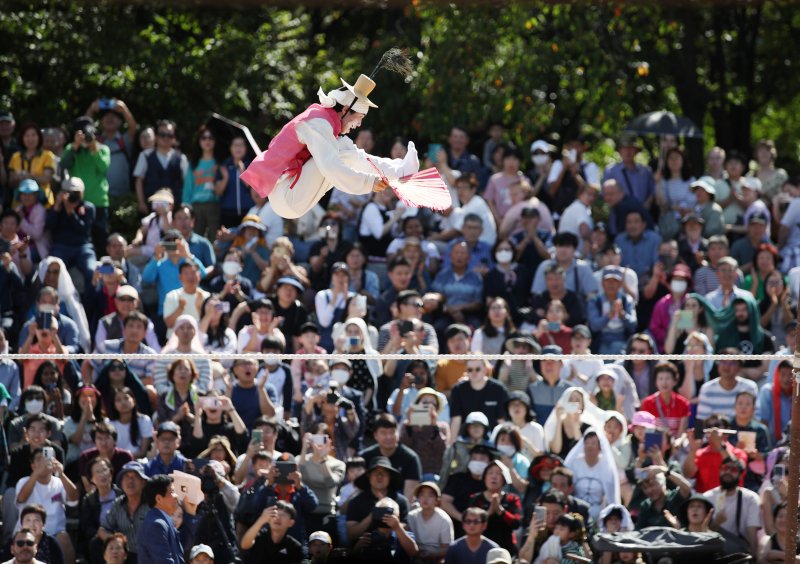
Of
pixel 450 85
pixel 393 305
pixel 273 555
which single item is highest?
pixel 450 85

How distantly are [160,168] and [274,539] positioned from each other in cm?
438

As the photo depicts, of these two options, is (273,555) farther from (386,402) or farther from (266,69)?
(266,69)

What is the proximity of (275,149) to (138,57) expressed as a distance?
288 inches

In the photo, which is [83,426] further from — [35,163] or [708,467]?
[708,467]

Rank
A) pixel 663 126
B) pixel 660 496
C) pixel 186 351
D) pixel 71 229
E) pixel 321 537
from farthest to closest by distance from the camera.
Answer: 1. pixel 663 126
2. pixel 71 229
3. pixel 186 351
4. pixel 660 496
5. pixel 321 537

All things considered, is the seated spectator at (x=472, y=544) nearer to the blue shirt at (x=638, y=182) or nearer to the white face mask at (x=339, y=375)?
the white face mask at (x=339, y=375)

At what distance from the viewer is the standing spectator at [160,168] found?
1242 cm

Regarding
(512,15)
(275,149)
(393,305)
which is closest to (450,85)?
(512,15)

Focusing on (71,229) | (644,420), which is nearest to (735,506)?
(644,420)

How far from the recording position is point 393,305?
35.7ft

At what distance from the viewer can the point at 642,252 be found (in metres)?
11.8

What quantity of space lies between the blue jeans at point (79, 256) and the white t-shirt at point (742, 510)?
15.4 feet

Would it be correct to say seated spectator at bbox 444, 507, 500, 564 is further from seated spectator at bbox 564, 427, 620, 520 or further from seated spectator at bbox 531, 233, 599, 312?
seated spectator at bbox 531, 233, 599, 312

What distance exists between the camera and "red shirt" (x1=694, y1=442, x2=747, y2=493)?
31.1 feet
